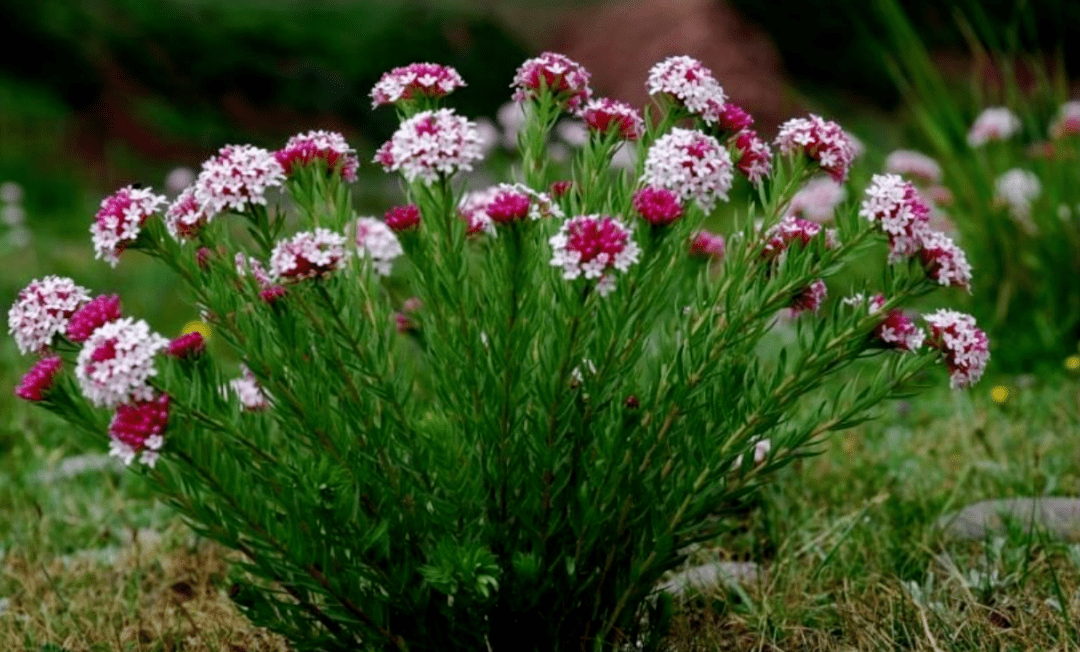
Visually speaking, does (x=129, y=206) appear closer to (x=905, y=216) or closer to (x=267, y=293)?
(x=267, y=293)

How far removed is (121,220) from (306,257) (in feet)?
1.04

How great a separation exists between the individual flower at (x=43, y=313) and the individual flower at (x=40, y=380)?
0.07 meters

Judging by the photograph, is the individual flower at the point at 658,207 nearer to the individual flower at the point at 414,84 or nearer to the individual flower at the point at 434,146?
the individual flower at the point at 434,146

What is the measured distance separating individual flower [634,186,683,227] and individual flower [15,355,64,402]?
0.82 meters

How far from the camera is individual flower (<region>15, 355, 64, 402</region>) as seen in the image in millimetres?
1806

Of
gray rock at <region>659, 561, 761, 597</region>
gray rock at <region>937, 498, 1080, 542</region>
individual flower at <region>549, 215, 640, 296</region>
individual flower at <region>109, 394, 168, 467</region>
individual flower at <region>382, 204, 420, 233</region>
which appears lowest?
gray rock at <region>937, 498, 1080, 542</region>

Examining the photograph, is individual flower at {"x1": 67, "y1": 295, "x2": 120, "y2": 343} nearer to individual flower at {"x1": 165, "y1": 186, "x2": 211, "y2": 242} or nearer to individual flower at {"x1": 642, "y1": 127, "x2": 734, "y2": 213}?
individual flower at {"x1": 165, "y1": 186, "x2": 211, "y2": 242}

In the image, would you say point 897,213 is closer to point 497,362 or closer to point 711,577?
point 497,362

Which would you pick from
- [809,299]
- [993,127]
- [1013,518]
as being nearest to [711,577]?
[1013,518]

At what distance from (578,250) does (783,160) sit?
1.92ft

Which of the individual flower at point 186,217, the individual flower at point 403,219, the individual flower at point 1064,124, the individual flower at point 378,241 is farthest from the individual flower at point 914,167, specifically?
the individual flower at point 186,217

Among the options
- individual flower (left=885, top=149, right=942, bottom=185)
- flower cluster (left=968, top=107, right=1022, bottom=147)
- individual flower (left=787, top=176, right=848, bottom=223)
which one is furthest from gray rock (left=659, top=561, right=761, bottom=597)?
flower cluster (left=968, top=107, right=1022, bottom=147)

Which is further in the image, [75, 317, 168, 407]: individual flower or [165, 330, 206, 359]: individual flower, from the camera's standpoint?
[165, 330, 206, 359]: individual flower

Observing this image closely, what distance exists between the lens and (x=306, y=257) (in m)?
1.78
